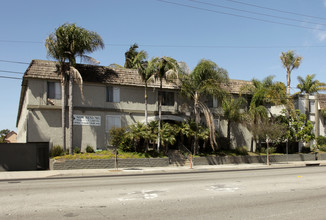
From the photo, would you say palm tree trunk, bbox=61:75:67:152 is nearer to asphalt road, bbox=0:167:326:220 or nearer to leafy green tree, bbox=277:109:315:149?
asphalt road, bbox=0:167:326:220

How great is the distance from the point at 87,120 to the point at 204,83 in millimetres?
9816

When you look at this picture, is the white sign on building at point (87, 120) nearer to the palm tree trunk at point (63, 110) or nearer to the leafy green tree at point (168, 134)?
the palm tree trunk at point (63, 110)

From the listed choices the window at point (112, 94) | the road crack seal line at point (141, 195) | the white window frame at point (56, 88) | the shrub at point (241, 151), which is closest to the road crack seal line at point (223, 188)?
the road crack seal line at point (141, 195)

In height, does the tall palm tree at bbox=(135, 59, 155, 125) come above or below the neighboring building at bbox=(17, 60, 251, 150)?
above

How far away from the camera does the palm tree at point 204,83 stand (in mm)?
25641

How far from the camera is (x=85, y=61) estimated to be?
79.8 feet

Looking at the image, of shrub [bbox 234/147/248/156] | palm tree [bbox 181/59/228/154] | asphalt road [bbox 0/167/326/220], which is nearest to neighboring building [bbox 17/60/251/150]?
palm tree [bbox 181/59/228/154]

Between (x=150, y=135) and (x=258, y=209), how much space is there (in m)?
16.0

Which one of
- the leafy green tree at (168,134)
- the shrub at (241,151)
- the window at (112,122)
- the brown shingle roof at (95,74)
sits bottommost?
the shrub at (241,151)

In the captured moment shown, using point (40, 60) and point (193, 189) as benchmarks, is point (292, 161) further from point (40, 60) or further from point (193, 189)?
point (40, 60)

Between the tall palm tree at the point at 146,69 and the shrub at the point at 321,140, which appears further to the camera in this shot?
the shrub at the point at 321,140

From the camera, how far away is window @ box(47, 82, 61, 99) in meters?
24.5

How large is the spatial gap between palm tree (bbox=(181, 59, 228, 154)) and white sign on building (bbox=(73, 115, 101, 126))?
7373 millimetres

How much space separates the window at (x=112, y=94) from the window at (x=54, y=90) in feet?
12.8
